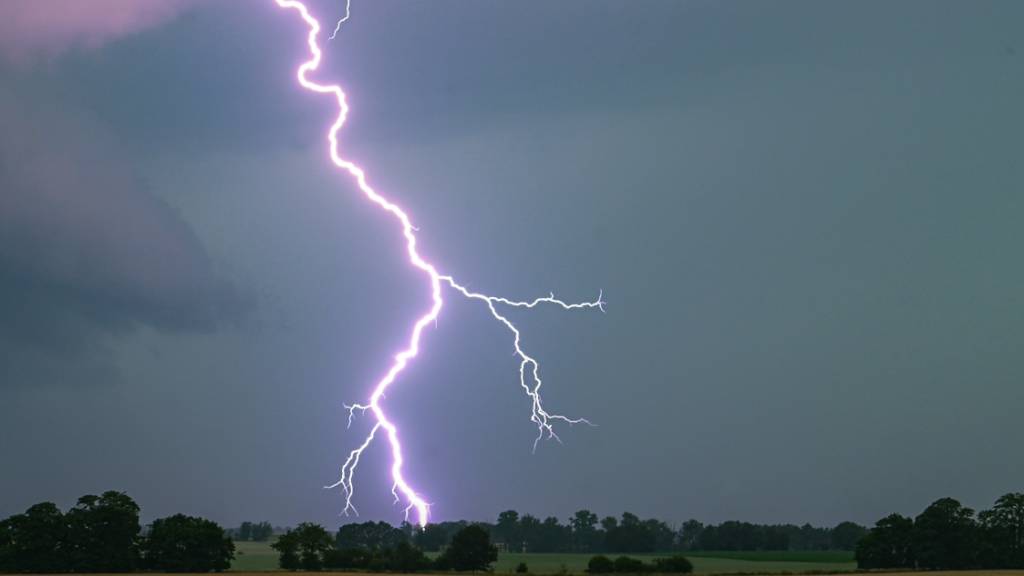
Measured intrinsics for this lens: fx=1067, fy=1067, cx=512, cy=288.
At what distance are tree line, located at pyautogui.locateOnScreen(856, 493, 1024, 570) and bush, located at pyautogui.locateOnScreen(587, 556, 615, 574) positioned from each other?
1471 cm

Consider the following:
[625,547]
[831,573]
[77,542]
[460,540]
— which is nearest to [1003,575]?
[831,573]

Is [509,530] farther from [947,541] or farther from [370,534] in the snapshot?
[947,541]

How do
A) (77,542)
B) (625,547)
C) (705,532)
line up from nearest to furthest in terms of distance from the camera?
(77,542), (625,547), (705,532)

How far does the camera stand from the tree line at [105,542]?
160 ft

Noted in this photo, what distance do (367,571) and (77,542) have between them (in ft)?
45.1

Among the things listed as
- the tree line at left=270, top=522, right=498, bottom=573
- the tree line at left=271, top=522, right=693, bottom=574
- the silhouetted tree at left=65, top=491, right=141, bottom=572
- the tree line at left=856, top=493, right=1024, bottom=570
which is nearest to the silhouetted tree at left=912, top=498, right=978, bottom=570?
the tree line at left=856, top=493, right=1024, bottom=570

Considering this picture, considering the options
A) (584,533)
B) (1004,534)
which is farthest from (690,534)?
(1004,534)

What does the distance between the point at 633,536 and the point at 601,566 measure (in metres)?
50.1

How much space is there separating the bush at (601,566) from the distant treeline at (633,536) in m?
41.9

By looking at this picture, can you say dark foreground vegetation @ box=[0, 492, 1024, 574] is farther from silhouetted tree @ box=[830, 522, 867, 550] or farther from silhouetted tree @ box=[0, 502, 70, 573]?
silhouetted tree @ box=[830, 522, 867, 550]

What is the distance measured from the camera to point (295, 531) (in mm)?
55469

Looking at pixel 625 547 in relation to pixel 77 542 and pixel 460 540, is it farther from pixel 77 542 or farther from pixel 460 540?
pixel 77 542

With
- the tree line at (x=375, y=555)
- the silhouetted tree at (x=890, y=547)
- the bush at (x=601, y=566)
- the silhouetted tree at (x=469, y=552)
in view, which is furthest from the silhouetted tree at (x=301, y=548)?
the silhouetted tree at (x=890, y=547)

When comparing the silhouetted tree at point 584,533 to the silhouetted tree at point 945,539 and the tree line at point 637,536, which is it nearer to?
the tree line at point 637,536
